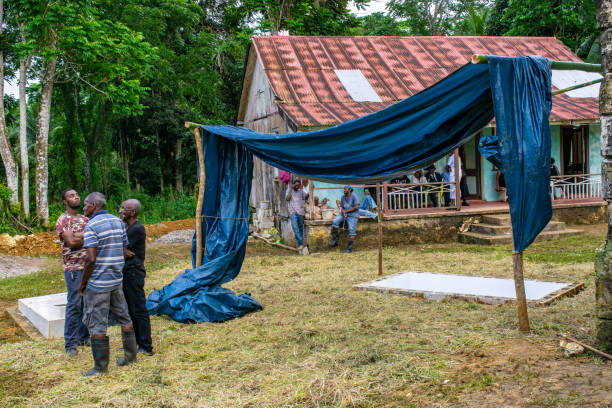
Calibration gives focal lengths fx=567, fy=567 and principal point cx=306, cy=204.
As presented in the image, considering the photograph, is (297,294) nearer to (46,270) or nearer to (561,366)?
(561,366)

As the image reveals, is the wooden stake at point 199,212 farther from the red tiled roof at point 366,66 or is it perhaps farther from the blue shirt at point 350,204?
the blue shirt at point 350,204

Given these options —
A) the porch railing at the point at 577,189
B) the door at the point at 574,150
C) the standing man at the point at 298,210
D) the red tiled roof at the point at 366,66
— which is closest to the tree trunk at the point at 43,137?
the red tiled roof at the point at 366,66

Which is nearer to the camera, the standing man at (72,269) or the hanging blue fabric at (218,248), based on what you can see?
the standing man at (72,269)

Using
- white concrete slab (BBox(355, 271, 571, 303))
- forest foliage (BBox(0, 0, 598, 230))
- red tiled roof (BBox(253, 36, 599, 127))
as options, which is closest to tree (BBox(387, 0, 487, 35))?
forest foliage (BBox(0, 0, 598, 230))

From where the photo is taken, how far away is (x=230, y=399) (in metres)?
4.41

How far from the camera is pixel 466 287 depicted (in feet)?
26.1

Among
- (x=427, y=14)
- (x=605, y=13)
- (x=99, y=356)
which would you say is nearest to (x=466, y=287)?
(x=605, y=13)

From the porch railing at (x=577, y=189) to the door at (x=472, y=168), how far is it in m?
2.17

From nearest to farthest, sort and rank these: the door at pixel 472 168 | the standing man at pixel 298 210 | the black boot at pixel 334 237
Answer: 1. the standing man at pixel 298 210
2. the black boot at pixel 334 237
3. the door at pixel 472 168

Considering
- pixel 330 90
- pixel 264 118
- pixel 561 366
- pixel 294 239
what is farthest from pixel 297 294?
pixel 264 118

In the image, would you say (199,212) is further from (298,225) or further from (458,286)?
(298,225)

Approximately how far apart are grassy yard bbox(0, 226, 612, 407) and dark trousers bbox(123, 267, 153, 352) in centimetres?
21

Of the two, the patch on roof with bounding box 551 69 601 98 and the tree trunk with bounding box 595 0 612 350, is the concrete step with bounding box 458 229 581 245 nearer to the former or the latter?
the patch on roof with bounding box 551 69 601 98

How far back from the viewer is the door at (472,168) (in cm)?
1639
